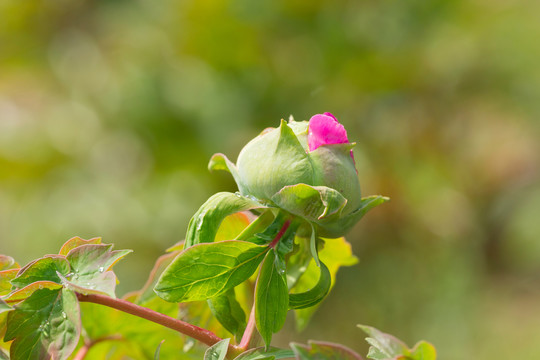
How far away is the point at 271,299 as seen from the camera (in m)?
0.27

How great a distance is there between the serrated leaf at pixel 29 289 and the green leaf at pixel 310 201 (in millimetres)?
107

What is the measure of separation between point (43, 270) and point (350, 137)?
8.43ft

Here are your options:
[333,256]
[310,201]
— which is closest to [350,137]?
[333,256]

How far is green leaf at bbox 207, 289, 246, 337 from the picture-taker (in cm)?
30

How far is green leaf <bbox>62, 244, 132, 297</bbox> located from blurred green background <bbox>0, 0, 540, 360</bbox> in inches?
79.4

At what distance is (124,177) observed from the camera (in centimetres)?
281

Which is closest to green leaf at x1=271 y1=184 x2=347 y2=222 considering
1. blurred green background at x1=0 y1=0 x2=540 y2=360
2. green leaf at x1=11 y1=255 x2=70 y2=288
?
green leaf at x1=11 y1=255 x2=70 y2=288

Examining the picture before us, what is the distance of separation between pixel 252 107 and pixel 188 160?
1.23ft

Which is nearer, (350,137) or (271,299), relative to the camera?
(271,299)

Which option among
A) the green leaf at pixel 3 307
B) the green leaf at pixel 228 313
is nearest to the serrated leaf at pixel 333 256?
the green leaf at pixel 228 313

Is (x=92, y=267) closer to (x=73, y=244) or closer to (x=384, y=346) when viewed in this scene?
(x=73, y=244)

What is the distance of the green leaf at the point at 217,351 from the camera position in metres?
0.25

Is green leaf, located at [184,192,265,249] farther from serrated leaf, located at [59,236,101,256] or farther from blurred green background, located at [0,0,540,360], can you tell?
blurred green background, located at [0,0,540,360]

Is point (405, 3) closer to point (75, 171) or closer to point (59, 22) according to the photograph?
point (75, 171)
